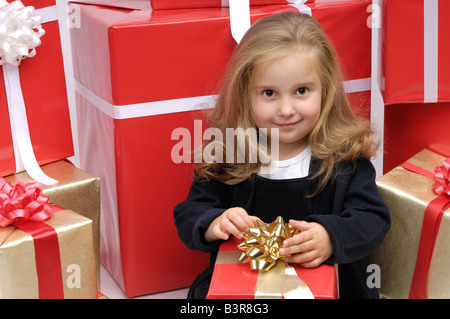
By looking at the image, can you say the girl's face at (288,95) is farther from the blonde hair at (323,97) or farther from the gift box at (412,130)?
the gift box at (412,130)

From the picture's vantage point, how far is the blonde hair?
124cm

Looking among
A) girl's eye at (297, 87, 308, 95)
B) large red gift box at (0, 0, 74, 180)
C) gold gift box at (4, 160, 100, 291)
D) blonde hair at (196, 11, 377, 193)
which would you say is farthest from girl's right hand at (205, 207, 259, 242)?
large red gift box at (0, 0, 74, 180)

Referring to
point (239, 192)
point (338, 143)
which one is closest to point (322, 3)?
point (338, 143)

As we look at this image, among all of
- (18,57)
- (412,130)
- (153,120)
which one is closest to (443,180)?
(412,130)

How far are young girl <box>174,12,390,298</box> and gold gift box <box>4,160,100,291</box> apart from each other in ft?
0.70

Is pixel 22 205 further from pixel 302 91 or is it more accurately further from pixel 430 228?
pixel 430 228

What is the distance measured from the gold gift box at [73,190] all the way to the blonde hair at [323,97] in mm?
242

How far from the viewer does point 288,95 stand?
1227mm

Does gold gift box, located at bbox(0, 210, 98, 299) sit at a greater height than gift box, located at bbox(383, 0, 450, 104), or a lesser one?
lesser

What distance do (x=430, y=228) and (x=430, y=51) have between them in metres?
0.35

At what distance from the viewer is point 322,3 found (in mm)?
1493

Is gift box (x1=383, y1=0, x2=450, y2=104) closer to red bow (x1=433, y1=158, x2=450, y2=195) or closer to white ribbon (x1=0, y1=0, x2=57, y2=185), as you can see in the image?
red bow (x1=433, y1=158, x2=450, y2=195)

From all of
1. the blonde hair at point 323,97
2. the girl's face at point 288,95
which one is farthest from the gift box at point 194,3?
the girl's face at point 288,95

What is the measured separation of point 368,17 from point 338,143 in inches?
13.3
